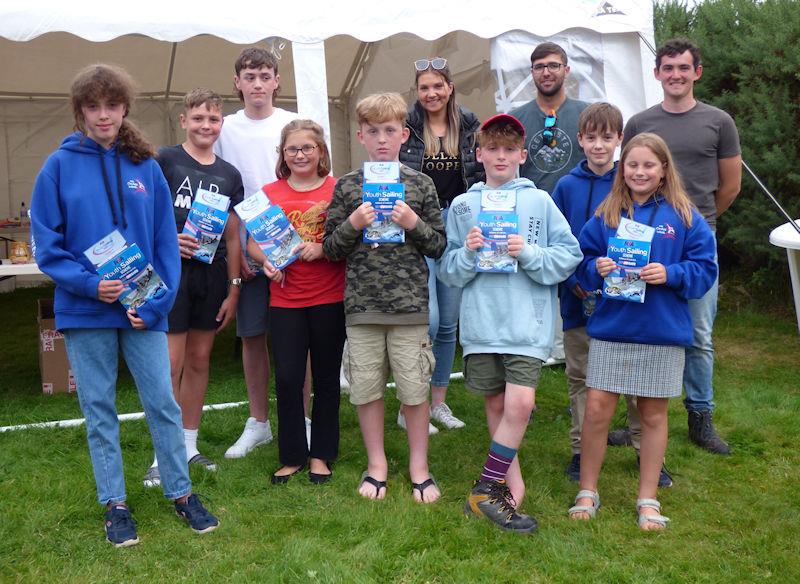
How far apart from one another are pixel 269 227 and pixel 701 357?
219cm

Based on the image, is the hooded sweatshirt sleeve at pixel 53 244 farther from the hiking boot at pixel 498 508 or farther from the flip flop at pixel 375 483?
the hiking boot at pixel 498 508

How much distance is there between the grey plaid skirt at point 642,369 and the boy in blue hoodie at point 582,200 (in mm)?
293

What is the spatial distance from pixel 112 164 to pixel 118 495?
48.2 inches

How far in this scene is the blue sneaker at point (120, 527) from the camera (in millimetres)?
3008

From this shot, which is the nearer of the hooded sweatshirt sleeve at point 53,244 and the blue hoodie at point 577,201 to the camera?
the hooded sweatshirt sleeve at point 53,244

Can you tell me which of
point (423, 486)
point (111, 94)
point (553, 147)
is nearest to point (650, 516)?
point (423, 486)

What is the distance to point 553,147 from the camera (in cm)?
421

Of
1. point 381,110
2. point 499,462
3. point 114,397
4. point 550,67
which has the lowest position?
point 499,462

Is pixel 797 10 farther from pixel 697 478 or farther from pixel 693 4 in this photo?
pixel 697 478

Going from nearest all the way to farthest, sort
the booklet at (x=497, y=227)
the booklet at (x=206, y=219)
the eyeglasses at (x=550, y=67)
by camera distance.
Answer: the booklet at (x=497, y=227) < the booklet at (x=206, y=219) < the eyeglasses at (x=550, y=67)

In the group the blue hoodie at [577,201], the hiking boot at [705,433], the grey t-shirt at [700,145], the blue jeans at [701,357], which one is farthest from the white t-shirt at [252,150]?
the hiking boot at [705,433]

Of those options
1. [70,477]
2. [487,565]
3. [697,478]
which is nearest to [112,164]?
[70,477]

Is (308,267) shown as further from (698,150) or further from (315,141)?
(698,150)

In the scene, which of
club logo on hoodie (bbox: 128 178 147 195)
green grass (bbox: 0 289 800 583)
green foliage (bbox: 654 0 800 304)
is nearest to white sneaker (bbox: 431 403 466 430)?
green grass (bbox: 0 289 800 583)
